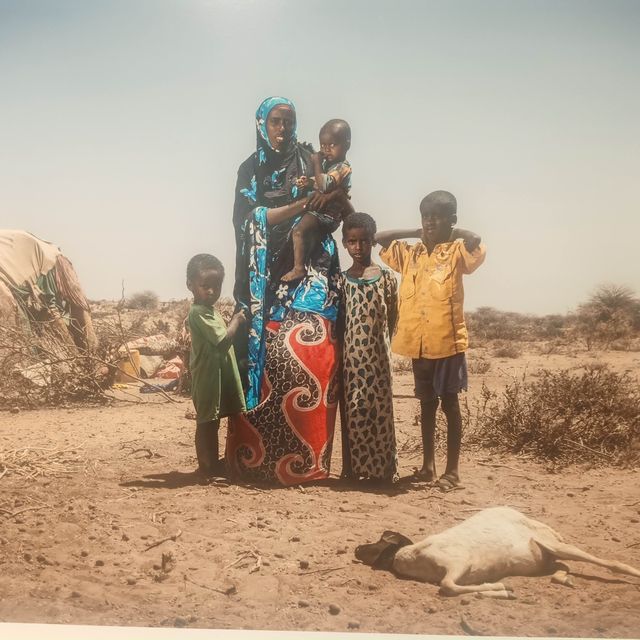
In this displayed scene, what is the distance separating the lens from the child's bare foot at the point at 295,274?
12.0 ft

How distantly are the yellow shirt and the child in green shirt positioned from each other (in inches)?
31.2

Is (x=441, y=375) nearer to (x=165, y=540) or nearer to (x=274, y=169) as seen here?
(x=274, y=169)

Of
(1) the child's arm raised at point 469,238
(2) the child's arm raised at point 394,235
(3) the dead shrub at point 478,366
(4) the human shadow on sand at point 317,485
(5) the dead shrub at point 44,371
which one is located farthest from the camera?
(3) the dead shrub at point 478,366

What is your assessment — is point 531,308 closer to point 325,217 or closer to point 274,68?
point 325,217

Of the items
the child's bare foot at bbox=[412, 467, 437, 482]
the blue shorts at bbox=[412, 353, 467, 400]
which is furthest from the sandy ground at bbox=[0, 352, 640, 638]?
the blue shorts at bbox=[412, 353, 467, 400]

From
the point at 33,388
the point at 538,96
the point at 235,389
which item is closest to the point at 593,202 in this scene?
the point at 538,96

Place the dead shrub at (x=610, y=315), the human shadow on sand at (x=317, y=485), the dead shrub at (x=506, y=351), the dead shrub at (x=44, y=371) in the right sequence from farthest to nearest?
the dead shrub at (x=506, y=351)
the dead shrub at (x=44, y=371)
the dead shrub at (x=610, y=315)
the human shadow on sand at (x=317, y=485)

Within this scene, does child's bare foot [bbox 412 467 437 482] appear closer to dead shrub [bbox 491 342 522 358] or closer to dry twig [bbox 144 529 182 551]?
dry twig [bbox 144 529 182 551]

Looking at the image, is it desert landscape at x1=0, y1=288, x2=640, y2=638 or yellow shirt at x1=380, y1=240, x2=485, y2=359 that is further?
yellow shirt at x1=380, y1=240, x2=485, y2=359

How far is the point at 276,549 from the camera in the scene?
10.2 ft

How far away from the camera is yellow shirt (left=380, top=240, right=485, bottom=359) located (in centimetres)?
346

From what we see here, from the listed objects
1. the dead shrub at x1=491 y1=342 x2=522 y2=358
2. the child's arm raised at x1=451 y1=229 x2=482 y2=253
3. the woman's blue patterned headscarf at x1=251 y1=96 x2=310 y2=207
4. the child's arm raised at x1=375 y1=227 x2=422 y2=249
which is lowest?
the dead shrub at x1=491 y1=342 x2=522 y2=358

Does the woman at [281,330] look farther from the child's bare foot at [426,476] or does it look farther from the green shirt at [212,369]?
the child's bare foot at [426,476]

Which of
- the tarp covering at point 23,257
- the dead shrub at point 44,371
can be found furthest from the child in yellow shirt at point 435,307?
the dead shrub at point 44,371
